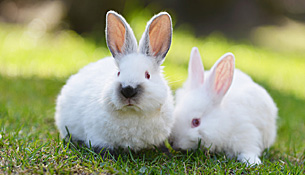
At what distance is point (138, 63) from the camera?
2969 mm

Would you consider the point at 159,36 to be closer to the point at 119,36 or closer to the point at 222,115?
the point at 119,36

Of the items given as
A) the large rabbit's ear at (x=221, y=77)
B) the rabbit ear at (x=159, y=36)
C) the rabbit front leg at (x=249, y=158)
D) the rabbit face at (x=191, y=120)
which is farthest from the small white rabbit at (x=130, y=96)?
the rabbit front leg at (x=249, y=158)

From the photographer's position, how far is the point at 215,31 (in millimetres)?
10875

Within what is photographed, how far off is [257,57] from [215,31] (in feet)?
9.55

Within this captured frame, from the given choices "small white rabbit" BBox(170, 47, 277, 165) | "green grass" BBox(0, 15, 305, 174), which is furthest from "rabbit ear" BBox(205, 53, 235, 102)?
"green grass" BBox(0, 15, 305, 174)

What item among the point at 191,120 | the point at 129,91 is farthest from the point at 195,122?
the point at 129,91

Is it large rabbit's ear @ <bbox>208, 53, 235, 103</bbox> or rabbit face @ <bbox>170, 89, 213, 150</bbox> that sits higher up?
large rabbit's ear @ <bbox>208, 53, 235, 103</bbox>

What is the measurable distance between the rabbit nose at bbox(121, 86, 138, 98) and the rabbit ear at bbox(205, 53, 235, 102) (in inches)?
47.5

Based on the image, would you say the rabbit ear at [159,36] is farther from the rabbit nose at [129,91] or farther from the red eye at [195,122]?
the red eye at [195,122]

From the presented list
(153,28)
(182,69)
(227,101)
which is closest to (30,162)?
(153,28)

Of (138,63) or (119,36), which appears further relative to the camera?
(119,36)

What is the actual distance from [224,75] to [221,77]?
0.12ft

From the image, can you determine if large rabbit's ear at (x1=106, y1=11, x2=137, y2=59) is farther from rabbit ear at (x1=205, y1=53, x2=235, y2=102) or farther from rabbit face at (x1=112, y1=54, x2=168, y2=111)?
rabbit ear at (x1=205, y1=53, x2=235, y2=102)

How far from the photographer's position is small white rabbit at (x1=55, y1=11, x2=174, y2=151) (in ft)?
9.34
